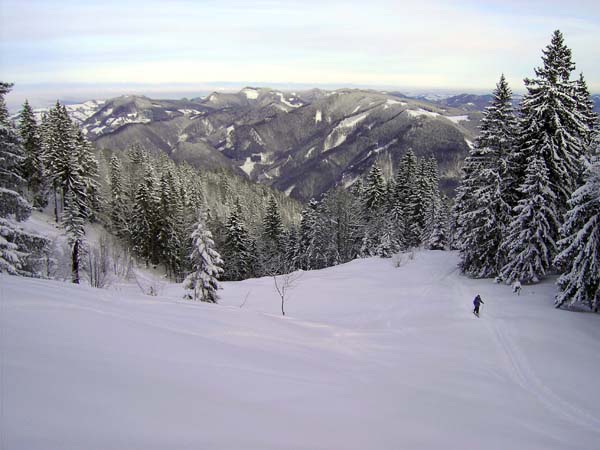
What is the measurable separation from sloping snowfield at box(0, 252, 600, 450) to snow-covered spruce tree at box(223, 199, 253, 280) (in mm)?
34078

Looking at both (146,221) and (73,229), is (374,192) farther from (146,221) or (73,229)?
(73,229)

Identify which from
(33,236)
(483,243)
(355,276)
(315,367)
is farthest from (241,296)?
(315,367)

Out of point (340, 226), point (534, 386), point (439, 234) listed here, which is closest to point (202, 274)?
point (534, 386)

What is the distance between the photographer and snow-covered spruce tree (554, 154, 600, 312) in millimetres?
15172

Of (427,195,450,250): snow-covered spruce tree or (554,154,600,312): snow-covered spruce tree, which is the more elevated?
(554,154,600,312): snow-covered spruce tree

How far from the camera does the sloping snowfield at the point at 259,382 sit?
307 centimetres

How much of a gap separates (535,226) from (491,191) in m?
4.51

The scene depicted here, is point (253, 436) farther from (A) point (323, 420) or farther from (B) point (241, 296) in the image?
(B) point (241, 296)

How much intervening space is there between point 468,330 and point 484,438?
11.2 m

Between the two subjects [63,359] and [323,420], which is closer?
[63,359]

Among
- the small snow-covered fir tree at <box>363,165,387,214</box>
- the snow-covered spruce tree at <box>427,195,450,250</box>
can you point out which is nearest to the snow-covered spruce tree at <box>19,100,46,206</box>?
the small snow-covered fir tree at <box>363,165,387,214</box>

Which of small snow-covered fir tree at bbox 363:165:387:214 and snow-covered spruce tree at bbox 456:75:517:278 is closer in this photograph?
snow-covered spruce tree at bbox 456:75:517:278

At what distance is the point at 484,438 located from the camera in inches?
219

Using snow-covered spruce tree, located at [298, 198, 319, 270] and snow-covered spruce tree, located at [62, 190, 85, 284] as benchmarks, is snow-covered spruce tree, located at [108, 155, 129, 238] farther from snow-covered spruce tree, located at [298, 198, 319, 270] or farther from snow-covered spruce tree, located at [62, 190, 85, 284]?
snow-covered spruce tree, located at [62, 190, 85, 284]
